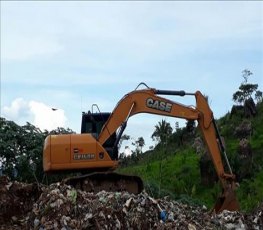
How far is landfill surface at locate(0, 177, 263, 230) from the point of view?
7359 millimetres

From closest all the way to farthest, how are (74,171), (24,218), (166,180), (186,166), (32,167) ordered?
(24,218) → (74,171) → (32,167) → (166,180) → (186,166)

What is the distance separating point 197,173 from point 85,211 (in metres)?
13.9

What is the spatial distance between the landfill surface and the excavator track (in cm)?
161

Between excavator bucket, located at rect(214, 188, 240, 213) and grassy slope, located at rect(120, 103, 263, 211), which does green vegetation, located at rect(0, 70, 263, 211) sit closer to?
grassy slope, located at rect(120, 103, 263, 211)

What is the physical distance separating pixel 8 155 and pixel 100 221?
8.11 m

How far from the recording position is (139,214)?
25.1 feet

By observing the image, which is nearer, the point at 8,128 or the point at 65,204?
the point at 65,204

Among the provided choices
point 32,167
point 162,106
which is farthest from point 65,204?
point 32,167

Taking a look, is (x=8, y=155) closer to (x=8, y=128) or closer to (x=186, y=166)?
(x=8, y=128)

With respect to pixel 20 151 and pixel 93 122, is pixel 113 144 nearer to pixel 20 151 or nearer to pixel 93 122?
pixel 93 122

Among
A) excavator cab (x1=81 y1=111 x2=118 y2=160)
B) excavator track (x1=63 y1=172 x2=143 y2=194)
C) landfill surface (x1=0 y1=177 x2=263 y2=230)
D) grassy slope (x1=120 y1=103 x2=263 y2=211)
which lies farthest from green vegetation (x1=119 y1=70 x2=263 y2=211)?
landfill surface (x1=0 y1=177 x2=263 y2=230)

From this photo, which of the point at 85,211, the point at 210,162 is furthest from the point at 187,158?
the point at 85,211

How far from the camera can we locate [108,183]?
1018cm

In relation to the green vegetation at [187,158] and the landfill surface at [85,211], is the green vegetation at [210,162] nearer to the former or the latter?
the green vegetation at [187,158]
